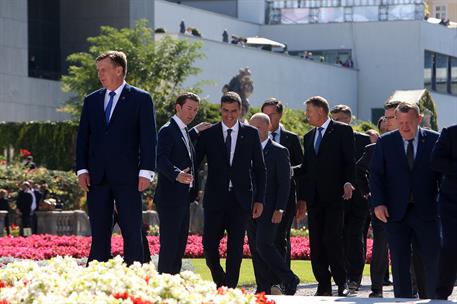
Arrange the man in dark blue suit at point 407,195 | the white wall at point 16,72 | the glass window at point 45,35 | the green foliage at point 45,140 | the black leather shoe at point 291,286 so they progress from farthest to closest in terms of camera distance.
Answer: the glass window at point 45,35 < the white wall at point 16,72 < the green foliage at point 45,140 < the black leather shoe at point 291,286 < the man in dark blue suit at point 407,195

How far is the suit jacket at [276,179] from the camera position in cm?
1458

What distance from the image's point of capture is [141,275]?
9188 millimetres

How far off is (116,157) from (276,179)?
3010 mm

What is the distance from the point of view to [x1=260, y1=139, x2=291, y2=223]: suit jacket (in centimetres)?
1458

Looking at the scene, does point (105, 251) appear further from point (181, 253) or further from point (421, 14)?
point (421, 14)

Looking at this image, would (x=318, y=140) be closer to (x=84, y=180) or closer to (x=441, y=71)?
(x=84, y=180)

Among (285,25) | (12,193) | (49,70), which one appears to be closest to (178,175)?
(12,193)

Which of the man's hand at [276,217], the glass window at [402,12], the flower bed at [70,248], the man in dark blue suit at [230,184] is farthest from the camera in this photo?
the glass window at [402,12]

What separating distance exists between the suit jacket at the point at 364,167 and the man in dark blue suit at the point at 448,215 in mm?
3572

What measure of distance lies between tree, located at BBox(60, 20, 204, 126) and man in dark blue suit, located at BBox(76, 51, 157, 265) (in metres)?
33.4

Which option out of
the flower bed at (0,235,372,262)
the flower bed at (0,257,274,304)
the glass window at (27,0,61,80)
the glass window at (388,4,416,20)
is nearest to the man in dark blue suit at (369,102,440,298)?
the flower bed at (0,257,274,304)

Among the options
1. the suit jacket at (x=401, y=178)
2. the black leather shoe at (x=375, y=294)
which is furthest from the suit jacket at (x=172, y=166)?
the black leather shoe at (x=375, y=294)

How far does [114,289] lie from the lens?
859cm

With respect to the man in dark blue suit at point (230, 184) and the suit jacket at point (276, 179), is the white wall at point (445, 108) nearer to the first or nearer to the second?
the suit jacket at point (276, 179)
